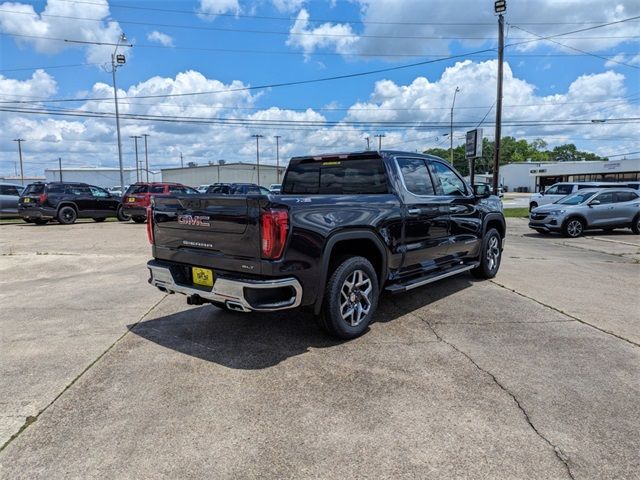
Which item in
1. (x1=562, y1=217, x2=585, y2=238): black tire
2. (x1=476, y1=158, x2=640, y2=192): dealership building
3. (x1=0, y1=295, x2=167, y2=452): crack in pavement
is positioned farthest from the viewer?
(x1=476, y1=158, x2=640, y2=192): dealership building

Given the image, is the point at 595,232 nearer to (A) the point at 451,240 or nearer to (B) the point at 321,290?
(A) the point at 451,240

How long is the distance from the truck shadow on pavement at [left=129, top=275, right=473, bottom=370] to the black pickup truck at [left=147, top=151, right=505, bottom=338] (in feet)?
1.18

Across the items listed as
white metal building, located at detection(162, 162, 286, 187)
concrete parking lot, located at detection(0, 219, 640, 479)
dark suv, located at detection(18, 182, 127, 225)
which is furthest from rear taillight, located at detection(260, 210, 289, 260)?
white metal building, located at detection(162, 162, 286, 187)

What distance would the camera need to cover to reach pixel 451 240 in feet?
20.0

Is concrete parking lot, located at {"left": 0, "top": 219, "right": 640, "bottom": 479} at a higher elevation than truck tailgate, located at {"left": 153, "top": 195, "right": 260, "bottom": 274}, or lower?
lower

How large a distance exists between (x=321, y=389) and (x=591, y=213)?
47.9 feet

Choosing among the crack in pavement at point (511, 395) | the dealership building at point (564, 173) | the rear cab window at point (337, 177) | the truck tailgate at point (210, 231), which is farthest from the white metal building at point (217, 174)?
the crack in pavement at point (511, 395)

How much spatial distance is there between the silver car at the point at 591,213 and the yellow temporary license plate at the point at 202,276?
44.9 feet

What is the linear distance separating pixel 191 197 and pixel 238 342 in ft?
4.91

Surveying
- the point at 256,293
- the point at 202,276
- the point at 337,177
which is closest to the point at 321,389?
the point at 256,293

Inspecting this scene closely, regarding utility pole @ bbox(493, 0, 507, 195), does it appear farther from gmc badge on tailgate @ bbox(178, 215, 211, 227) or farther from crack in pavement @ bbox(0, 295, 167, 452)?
crack in pavement @ bbox(0, 295, 167, 452)

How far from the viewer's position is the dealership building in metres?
57.9

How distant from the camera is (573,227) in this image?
14.8m

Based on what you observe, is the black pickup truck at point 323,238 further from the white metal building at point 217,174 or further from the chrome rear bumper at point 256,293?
the white metal building at point 217,174
